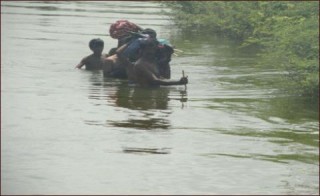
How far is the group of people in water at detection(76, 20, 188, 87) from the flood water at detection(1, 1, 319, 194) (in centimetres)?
25

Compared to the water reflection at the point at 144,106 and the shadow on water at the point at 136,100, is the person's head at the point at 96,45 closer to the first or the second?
the shadow on water at the point at 136,100

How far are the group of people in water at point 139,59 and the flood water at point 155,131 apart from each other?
248 mm

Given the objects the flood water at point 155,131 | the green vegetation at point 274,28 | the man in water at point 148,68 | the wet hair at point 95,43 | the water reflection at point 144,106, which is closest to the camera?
the flood water at point 155,131

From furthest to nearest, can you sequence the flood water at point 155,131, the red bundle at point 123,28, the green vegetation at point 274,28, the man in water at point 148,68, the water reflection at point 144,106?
the red bundle at point 123,28 < the man in water at point 148,68 < the green vegetation at point 274,28 < the water reflection at point 144,106 < the flood water at point 155,131

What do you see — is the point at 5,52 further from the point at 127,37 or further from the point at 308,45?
the point at 308,45

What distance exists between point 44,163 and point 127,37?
7.77 m

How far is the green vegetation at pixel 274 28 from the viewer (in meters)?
17.6

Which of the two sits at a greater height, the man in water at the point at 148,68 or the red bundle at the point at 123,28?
the red bundle at the point at 123,28

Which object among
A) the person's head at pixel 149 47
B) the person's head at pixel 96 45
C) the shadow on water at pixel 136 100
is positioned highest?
the person's head at pixel 149 47

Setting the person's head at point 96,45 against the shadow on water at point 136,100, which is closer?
the shadow on water at point 136,100

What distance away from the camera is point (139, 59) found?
707 inches

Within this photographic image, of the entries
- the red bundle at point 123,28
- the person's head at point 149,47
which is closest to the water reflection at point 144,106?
the person's head at point 149,47

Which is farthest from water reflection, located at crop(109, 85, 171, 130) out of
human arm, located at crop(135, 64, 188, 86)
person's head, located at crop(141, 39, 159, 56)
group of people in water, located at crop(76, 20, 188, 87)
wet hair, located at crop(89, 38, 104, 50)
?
wet hair, located at crop(89, 38, 104, 50)

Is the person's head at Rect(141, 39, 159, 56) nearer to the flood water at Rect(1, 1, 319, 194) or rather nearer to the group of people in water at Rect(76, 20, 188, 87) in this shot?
the group of people in water at Rect(76, 20, 188, 87)
